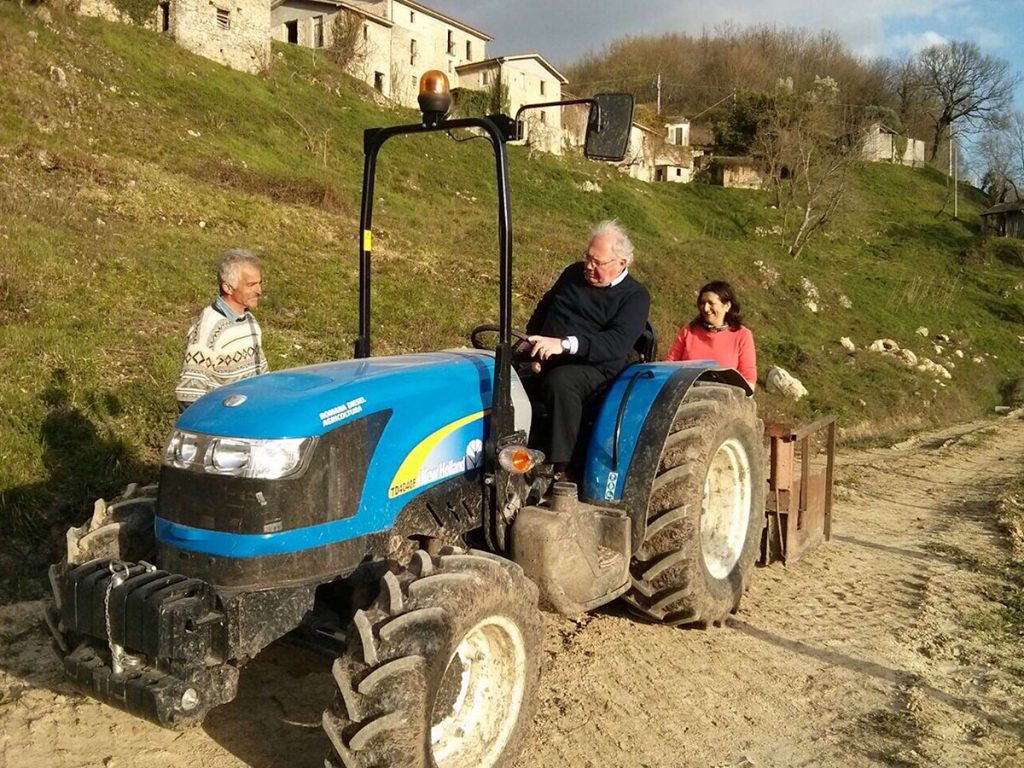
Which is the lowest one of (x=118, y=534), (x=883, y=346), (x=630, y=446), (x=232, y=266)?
(x=883, y=346)

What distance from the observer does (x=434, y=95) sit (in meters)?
3.26

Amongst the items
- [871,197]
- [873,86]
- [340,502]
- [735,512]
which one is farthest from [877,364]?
A: [873,86]

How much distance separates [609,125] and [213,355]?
→ 210 centimetres

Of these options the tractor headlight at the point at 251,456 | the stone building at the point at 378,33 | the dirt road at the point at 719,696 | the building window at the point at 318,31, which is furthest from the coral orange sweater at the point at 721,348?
the building window at the point at 318,31

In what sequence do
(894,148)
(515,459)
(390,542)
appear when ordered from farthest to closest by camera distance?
(894,148) → (515,459) → (390,542)

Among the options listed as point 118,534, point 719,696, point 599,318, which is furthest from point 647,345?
point 118,534

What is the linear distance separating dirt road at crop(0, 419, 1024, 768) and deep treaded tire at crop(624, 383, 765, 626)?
0.26m

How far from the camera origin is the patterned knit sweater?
4.00 meters

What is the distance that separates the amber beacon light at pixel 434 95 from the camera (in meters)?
3.25

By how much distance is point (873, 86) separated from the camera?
7406 centimetres

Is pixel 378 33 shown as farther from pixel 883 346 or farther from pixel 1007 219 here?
pixel 1007 219

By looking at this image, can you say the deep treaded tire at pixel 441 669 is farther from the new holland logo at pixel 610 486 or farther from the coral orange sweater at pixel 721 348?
the coral orange sweater at pixel 721 348

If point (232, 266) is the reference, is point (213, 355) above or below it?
below

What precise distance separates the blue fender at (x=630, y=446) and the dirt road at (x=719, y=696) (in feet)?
2.32
